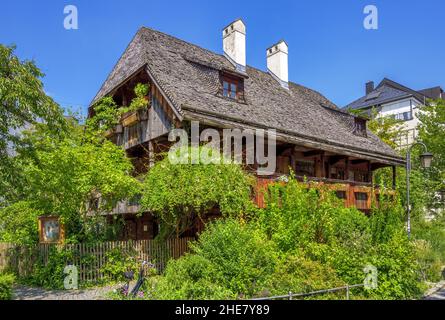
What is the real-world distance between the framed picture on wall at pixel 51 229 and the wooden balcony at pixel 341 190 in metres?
7.05

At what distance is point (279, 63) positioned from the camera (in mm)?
26688

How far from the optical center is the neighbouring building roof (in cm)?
4894

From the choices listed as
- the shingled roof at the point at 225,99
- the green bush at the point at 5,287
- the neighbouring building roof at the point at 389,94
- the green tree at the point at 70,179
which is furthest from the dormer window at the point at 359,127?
the neighbouring building roof at the point at 389,94

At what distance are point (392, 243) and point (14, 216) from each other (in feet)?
56.2

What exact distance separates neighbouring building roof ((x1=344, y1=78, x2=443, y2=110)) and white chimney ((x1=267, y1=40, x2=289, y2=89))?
88.0 feet

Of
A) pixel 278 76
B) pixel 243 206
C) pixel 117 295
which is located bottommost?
pixel 117 295

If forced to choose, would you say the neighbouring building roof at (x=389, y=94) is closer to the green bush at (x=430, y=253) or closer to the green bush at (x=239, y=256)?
the green bush at (x=430, y=253)

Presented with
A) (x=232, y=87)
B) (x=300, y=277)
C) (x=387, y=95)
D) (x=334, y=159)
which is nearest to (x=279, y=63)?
(x=334, y=159)

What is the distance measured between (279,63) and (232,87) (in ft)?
28.2

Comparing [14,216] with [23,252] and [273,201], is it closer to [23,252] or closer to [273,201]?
[23,252]

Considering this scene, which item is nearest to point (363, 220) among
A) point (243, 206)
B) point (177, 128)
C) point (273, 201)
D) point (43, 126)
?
point (273, 201)

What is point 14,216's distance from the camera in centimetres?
1970

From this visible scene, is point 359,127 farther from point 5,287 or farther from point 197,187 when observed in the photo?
point 5,287
